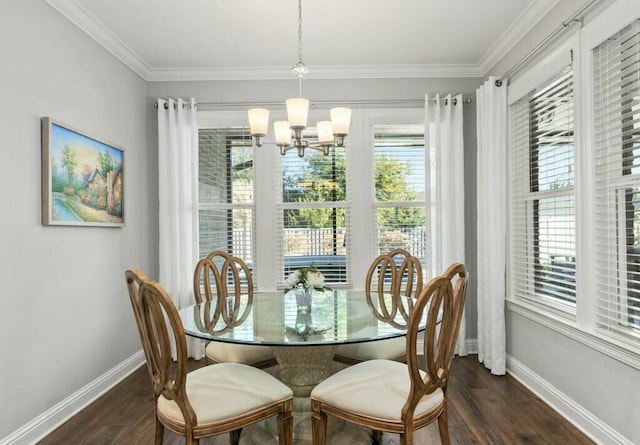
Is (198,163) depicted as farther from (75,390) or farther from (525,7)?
(525,7)

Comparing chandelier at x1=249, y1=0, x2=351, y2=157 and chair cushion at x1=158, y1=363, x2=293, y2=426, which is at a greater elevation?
chandelier at x1=249, y1=0, x2=351, y2=157

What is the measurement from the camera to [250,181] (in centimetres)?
407

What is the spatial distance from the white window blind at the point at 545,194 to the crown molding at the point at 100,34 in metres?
3.18

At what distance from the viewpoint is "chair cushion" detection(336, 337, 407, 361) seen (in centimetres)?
252

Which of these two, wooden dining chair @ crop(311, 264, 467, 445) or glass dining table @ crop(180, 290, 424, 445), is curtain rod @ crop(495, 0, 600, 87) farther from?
glass dining table @ crop(180, 290, 424, 445)

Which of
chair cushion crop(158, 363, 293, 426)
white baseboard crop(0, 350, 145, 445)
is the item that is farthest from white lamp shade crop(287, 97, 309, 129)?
white baseboard crop(0, 350, 145, 445)

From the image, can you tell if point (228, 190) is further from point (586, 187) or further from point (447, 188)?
point (586, 187)

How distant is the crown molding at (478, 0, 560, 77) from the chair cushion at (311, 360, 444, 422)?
250cm

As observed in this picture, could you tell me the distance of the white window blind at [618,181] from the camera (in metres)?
2.14

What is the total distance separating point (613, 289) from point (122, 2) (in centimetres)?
340

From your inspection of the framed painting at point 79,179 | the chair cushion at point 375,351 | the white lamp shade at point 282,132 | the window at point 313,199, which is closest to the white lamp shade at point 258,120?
the white lamp shade at point 282,132

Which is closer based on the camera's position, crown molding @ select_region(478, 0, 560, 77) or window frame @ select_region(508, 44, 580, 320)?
window frame @ select_region(508, 44, 580, 320)

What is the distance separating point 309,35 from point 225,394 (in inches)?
103

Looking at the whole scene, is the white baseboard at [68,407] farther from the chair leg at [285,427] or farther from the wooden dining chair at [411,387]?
the wooden dining chair at [411,387]
